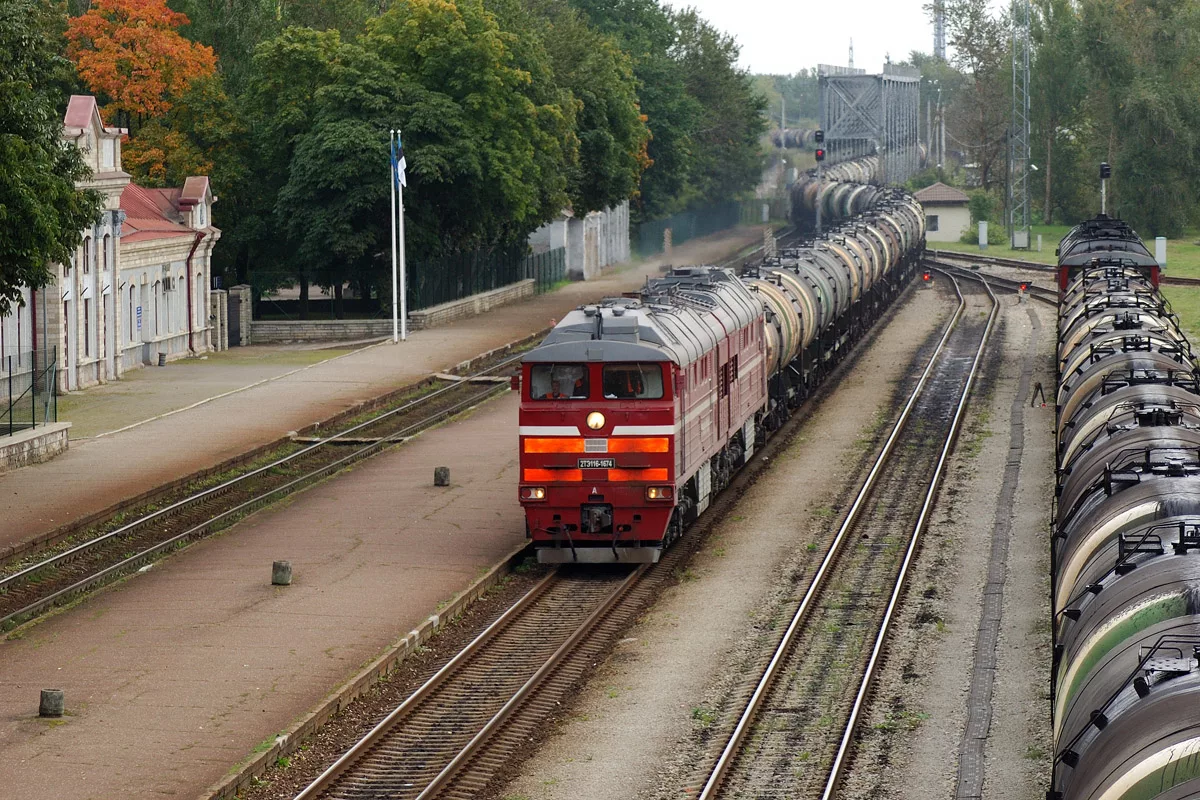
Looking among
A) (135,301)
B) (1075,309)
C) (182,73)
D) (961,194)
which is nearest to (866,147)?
(961,194)

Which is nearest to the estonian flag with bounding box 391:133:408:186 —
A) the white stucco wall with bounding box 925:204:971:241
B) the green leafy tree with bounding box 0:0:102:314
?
the green leafy tree with bounding box 0:0:102:314

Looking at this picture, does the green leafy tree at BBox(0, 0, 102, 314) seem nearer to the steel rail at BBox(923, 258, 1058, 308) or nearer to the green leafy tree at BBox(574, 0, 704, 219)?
the steel rail at BBox(923, 258, 1058, 308)

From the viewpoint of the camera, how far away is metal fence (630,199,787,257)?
10312 centimetres

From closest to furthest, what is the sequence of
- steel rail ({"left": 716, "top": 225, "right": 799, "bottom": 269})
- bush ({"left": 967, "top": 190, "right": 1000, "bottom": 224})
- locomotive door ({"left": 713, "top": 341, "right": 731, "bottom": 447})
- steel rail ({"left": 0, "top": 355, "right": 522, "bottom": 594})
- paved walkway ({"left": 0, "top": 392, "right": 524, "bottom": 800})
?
paved walkway ({"left": 0, "top": 392, "right": 524, "bottom": 800}) < steel rail ({"left": 0, "top": 355, "right": 522, "bottom": 594}) < locomotive door ({"left": 713, "top": 341, "right": 731, "bottom": 447}) < steel rail ({"left": 716, "top": 225, "right": 799, "bottom": 269}) < bush ({"left": 967, "top": 190, "right": 1000, "bottom": 224})

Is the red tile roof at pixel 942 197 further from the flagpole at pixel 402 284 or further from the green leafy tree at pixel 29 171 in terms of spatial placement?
the green leafy tree at pixel 29 171

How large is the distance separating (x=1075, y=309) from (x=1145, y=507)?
69.5 feet

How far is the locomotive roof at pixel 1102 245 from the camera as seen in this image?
139ft

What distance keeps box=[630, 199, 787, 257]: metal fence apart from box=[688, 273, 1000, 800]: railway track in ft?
217

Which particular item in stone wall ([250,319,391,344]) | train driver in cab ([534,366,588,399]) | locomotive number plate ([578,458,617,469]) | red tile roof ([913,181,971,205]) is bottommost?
locomotive number plate ([578,458,617,469])

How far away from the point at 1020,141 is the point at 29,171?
91470 mm

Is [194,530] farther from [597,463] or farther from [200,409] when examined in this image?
[200,409]

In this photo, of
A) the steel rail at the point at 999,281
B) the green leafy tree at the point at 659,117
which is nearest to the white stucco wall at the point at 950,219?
the steel rail at the point at 999,281

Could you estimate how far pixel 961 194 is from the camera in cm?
9962

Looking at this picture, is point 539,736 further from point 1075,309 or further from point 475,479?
point 1075,309
